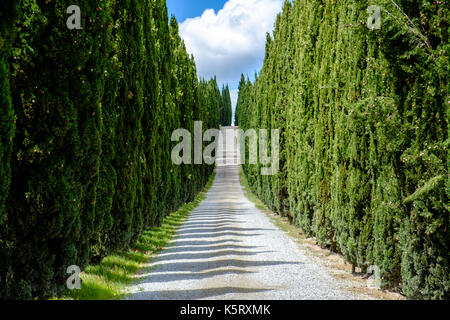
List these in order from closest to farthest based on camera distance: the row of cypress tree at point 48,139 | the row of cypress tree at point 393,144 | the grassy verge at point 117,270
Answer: the row of cypress tree at point 48,139 < the row of cypress tree at point 393,144 < the grassy verge at point 117,270

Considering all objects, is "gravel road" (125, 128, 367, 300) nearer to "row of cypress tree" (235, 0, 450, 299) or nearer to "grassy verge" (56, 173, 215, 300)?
"grassy verge" (56, 173, 215, 300)

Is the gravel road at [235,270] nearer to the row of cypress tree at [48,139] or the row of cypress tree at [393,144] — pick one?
the row of cypress tree at [393,144]

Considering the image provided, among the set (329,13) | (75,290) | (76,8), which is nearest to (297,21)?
(329,13)

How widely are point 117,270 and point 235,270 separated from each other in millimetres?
2035

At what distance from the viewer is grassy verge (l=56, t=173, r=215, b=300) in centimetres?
527

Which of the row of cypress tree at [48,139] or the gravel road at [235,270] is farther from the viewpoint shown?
the gravel road at [235,270]

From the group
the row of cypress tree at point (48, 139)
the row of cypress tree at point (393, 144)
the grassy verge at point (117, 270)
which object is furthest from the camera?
the grassy verge at point (117, 270)

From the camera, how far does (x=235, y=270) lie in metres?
6.61

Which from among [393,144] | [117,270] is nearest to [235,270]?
[117,270]

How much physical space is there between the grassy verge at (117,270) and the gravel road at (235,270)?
24 cm

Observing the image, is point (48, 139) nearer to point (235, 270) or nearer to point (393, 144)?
point (235, 270)

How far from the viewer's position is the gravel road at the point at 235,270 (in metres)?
5.34

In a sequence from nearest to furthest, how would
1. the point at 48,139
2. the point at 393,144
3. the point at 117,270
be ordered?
the point at 48,139 → the point at 393,144 → the point at 117,270

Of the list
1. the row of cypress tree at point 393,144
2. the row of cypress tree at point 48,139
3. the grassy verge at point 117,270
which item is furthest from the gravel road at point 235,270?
the row of cypress tree at point 48,139
